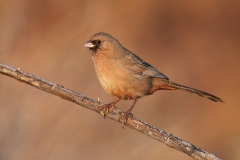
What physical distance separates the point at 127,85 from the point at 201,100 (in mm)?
7349

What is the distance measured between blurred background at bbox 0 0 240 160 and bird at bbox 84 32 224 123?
4744 millimetres

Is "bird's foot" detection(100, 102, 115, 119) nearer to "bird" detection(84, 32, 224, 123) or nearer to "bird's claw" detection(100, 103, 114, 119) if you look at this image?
"bird's claw" detection(100, 103, 114, 119)

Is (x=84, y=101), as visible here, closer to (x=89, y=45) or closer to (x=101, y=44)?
(x=89, y=45)

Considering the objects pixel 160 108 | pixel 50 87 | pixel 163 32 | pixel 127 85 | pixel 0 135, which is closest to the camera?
pixel 50 87

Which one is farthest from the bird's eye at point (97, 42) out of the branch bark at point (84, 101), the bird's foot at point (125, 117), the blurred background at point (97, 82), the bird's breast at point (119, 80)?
the blurred background at point (97, 82)

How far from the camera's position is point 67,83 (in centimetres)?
1530

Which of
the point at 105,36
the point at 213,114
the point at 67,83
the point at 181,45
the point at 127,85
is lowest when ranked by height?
the point at 127,85

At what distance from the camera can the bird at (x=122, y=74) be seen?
9273 millimetres

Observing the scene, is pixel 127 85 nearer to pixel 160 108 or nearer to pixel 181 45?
pixel 160 108

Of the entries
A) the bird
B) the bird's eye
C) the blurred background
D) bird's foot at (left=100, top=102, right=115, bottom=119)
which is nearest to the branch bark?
bird's foot at (left=100, top=102, right=115, bottom=119)

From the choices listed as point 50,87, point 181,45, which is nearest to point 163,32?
point 181,45

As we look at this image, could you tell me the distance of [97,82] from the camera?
15312 millimetres

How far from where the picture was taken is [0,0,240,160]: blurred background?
48.0ft

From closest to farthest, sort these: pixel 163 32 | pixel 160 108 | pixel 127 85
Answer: pixel 127 85 → pixel 160 108 → pixel 163 32
